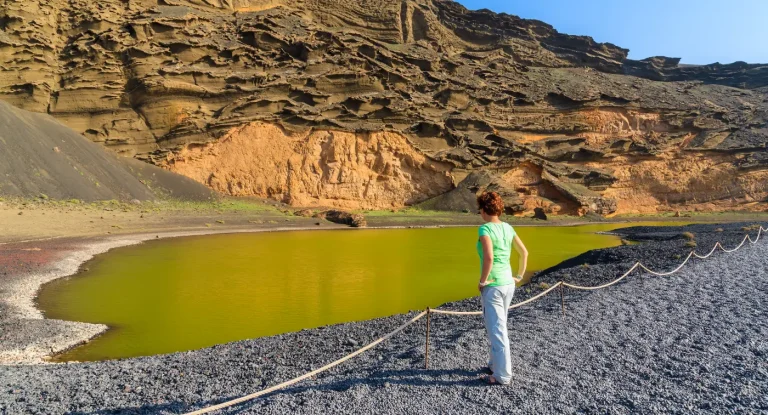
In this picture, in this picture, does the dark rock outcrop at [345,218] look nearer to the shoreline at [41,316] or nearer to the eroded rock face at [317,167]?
the eroded rock face at [317,167]

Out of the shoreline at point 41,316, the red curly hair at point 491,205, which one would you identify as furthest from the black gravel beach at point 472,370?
the red curly hair at point 491,205

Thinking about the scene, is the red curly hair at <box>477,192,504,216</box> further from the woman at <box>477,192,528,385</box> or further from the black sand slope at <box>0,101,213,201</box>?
the black sand slope at <box>0,101,213,201</box>

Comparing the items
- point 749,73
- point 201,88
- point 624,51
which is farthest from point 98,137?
point 749,73

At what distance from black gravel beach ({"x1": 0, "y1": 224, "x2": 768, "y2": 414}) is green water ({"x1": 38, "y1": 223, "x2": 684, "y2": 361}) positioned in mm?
1879

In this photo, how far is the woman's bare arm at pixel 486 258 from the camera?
4.39m

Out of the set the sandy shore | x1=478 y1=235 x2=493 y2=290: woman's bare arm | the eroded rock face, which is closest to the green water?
the sandy shore

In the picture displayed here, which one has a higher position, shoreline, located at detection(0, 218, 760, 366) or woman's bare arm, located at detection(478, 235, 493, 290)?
woman's bare arm, located at detection(478, 235, 493, 290)

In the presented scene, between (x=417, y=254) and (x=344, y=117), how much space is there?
2740cm

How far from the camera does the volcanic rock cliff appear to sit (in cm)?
4209

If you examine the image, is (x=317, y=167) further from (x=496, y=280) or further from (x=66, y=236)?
(x=496, y=280)

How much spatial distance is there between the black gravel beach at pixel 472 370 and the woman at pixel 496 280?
0.33 metres

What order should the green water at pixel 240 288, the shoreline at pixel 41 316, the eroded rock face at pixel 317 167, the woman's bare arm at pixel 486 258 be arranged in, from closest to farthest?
1. the woman's bare arm at pixel 486 258
2. the shoreline at pixel 41 316
3. the green water at pixel 240 288
4. the eroded rock face at pixel 317 167

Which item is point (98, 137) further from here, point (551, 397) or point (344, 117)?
point (551, 397)

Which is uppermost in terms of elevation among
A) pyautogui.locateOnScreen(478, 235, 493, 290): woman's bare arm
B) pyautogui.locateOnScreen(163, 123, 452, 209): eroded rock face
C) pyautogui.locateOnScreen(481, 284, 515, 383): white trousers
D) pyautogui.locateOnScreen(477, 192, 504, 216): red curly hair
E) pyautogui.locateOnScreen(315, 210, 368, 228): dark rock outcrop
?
pyautogui.locateOnScreen(163, 123, 452, 209): eroded rock face
